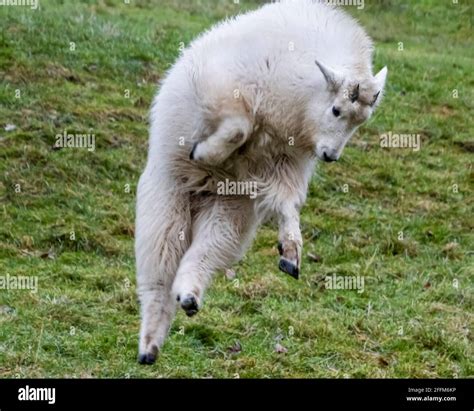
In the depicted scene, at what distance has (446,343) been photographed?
8742mm

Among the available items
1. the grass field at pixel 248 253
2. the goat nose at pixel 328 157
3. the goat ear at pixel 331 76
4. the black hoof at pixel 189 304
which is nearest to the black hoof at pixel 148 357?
the black hoof at pixel 189 304

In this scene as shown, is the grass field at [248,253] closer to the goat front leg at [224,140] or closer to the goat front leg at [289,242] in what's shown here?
the goat front leg at [289,242]

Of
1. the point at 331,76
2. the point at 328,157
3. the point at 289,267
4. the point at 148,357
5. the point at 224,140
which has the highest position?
the point at 331,76

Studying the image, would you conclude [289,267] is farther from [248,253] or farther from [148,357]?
[248,253]

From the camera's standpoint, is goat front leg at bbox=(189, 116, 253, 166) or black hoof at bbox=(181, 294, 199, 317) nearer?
black hoof at bbox=(181, 294, 199, 317)

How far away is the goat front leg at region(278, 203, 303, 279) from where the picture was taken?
20.3 feet

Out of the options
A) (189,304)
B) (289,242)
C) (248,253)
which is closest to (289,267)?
Result: (289,242)

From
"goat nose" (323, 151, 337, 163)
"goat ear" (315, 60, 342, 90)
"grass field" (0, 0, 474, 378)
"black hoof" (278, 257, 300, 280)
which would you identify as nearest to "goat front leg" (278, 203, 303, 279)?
"black hoof" (278, 257, 300, 280)

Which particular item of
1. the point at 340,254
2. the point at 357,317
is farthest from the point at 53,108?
the point at 357,317

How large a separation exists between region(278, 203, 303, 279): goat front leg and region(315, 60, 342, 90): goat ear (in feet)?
2.67

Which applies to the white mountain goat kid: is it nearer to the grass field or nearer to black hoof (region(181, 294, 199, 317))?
black hoof (region(181, 294, 199, 317))

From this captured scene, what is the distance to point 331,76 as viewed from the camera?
625cm

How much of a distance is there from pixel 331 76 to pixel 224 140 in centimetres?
75
